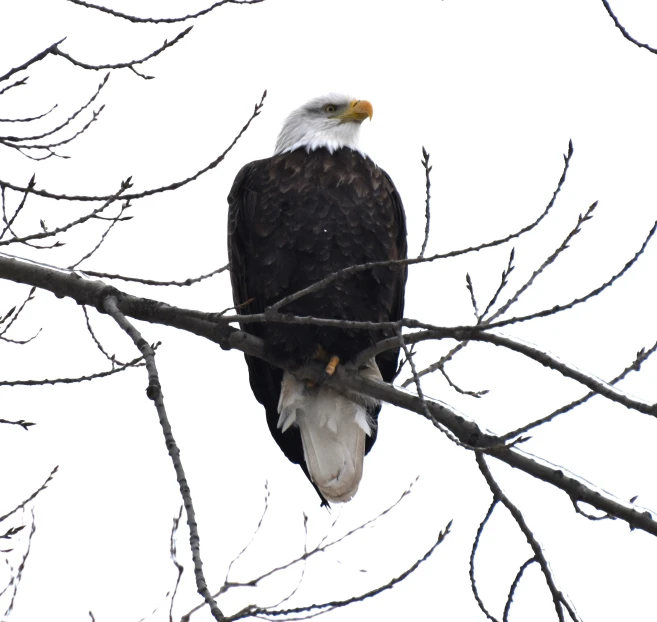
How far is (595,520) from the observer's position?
2.62 metres

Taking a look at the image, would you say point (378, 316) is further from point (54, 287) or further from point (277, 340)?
point (54, 287)

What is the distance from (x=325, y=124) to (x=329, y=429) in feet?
4.86

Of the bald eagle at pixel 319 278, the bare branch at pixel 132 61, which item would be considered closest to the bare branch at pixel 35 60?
the bare branch at pixel 132 61

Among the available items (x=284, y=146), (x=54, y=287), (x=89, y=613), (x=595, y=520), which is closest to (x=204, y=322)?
(x=54, y=287)

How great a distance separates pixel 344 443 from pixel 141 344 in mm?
1729

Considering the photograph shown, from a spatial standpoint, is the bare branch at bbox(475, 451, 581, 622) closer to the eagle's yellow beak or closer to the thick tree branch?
the thick tree branch

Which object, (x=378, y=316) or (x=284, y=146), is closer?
(x=378, y=316)

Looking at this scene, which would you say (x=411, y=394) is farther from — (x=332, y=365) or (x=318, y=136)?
(x=318, y=136)

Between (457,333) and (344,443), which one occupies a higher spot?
(344,443)

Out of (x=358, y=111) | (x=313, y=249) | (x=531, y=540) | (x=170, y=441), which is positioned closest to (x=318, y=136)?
(x=358, y=111)

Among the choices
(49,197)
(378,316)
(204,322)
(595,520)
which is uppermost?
(378,316)

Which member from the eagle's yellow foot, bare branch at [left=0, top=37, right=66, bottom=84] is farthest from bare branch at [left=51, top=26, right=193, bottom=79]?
the eagle's yellow foot

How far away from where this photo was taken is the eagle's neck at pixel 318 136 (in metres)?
4.45

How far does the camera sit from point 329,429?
13.3ft
